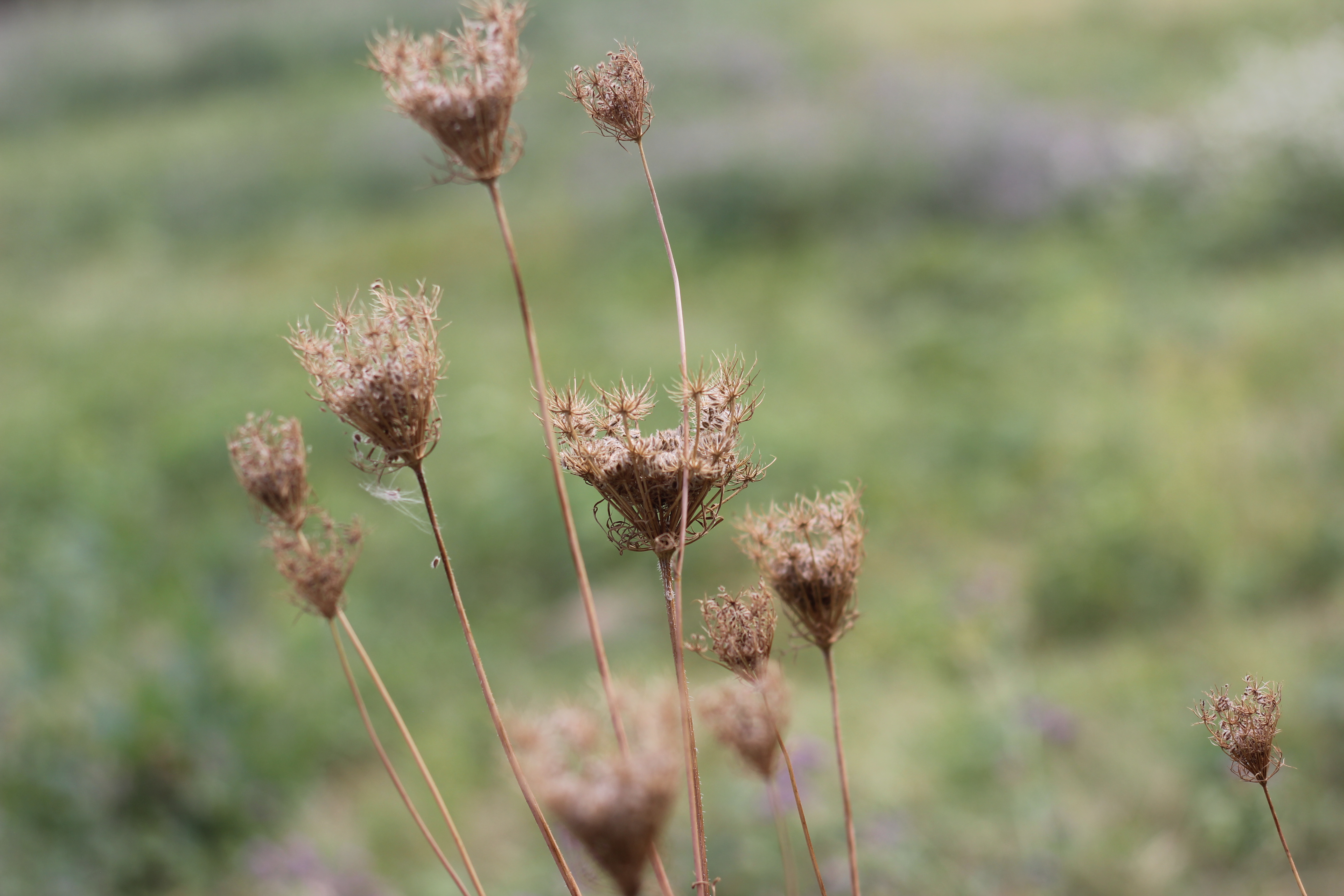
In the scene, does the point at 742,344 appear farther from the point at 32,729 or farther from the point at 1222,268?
the point at 32,729

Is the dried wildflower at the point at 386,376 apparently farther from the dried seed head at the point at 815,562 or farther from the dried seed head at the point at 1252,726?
the dried seed head at the point at 1252,726

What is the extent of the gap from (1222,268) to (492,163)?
6.43 meters

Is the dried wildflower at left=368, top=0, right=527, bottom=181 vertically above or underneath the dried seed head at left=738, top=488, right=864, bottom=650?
above

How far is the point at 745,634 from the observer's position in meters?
0.73

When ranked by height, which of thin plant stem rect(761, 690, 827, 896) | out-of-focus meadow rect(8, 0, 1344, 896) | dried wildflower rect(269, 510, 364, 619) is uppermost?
out-of-focus meadow rect(8, 0, 1344, 896)

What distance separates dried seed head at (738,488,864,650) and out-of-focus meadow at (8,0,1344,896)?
171mm

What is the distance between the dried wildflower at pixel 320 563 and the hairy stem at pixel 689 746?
236 millimetres

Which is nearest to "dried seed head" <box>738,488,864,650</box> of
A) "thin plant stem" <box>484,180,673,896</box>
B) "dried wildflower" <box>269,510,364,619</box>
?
"thin plant stem" <box>484,180,673,896</box>

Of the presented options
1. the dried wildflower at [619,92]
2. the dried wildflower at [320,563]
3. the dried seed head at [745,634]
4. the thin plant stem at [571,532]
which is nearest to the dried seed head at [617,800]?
the thin plant stem at [571,532]

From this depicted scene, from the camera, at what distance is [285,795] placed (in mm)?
3223

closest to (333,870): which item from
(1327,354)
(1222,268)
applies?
(1327,354)

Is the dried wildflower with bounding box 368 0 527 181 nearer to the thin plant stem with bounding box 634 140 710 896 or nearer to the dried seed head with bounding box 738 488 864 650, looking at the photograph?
the thin plant stem with bounding box 634 140 710 896

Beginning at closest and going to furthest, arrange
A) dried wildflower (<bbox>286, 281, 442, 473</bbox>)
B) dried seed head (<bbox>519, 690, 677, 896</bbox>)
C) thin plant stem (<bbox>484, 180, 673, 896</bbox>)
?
dried seed head (<bbox>519, 690, 677, 896</bbox>) < thin plant stem (<bbox>484, 180, 673, 896</bbox>) < dried wildflower (<bbox>286, 281, 442, 473</bbox>)

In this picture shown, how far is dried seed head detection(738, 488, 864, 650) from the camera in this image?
75 centimetres
